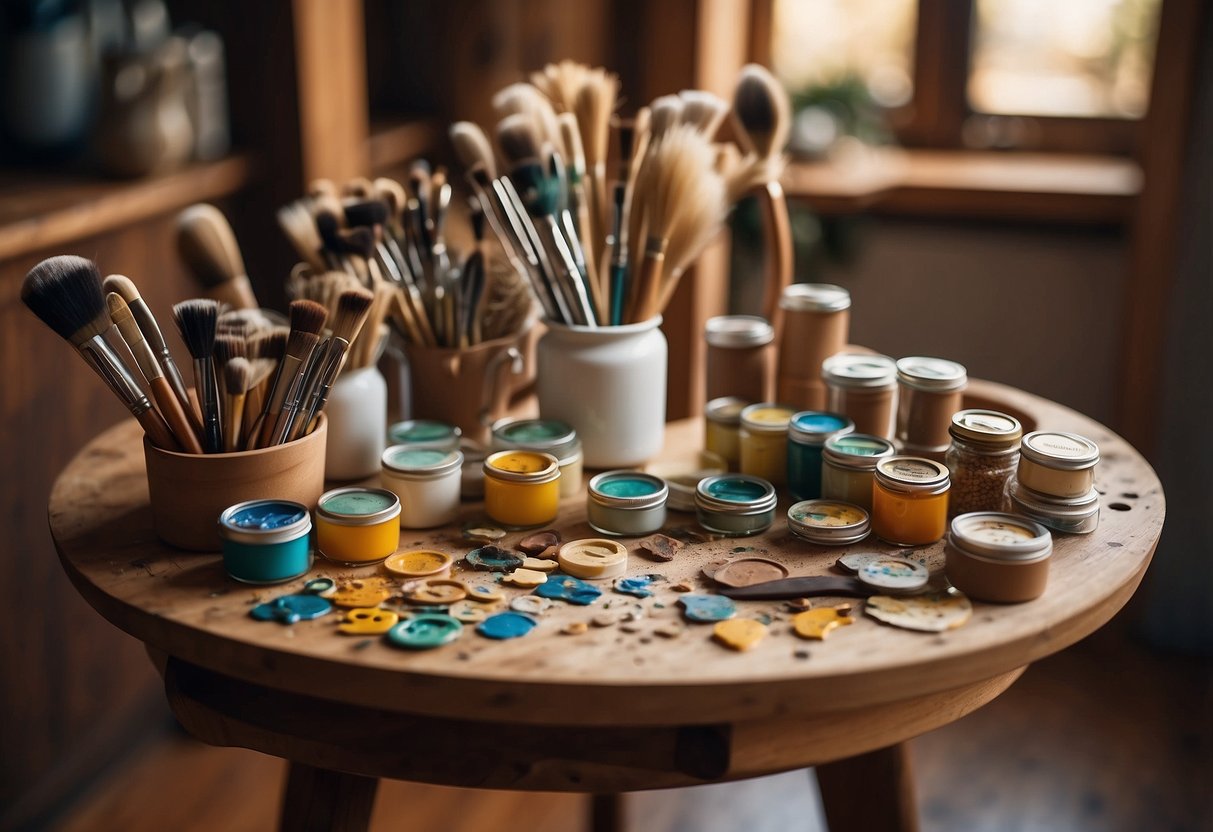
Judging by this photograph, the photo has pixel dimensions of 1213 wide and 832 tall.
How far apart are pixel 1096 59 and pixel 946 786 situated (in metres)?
1.49

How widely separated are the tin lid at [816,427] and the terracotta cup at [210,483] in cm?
43

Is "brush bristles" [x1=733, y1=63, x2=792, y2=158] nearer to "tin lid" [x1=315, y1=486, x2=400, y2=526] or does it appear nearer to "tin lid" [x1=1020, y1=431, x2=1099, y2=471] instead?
"tin lid" [x1=1020, y1=431, x2=1099, y2=471]

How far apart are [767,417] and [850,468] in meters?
0.14

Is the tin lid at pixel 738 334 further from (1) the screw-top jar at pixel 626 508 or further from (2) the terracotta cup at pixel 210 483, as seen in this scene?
(2) the terracotta cup at pixel 210 483

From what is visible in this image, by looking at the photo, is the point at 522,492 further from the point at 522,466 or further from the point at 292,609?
the point at 292,609

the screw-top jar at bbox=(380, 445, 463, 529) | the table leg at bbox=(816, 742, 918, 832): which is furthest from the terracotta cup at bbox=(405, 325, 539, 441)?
the table leg at bbox=(816, 742, 918, 832)

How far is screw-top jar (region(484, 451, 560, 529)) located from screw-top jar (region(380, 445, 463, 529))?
31 millimetres

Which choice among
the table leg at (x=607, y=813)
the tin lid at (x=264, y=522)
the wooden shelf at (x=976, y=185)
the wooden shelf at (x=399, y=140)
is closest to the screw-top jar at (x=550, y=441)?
the tin lid at (x=264, y=522)

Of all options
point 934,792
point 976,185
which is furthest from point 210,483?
point 976,185

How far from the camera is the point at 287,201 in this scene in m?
2.01

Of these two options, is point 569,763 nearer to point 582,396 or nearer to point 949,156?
point 582,396

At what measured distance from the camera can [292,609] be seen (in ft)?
3.05

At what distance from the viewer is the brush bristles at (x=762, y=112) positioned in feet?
4.27

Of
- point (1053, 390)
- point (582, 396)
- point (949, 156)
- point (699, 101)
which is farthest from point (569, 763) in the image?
point (949, 156)
